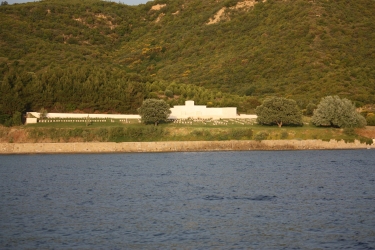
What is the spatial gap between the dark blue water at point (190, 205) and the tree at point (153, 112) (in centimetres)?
1844

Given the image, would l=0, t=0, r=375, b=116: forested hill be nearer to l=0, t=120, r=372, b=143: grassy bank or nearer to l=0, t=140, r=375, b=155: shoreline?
l=0, t=120, r=372, b=143: grassy bank

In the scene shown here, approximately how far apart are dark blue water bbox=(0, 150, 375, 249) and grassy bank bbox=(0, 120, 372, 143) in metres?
12.4

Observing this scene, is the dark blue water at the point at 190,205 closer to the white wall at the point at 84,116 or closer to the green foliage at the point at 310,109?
the white wall at the point at 84,116

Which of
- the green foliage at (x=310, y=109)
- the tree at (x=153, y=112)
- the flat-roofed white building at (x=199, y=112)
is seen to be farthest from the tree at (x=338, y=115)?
the tree at (x=153, y=112)

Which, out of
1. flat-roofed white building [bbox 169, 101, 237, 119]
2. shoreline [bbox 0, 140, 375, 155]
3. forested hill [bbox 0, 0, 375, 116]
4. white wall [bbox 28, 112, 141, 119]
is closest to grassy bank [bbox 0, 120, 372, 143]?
shoreline [bbox 0, 140, 375, 155]

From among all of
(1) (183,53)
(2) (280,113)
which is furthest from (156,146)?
(1) (183,53)

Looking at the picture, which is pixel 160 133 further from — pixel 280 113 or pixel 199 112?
pixel 199 112

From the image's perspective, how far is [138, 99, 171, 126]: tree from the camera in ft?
228

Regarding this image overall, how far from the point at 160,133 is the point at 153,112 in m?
5.06

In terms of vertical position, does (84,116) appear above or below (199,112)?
below

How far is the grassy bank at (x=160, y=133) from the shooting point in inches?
2512

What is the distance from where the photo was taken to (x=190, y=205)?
96.5ft

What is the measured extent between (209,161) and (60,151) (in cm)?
1819

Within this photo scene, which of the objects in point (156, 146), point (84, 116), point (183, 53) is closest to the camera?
point (156, 146)
